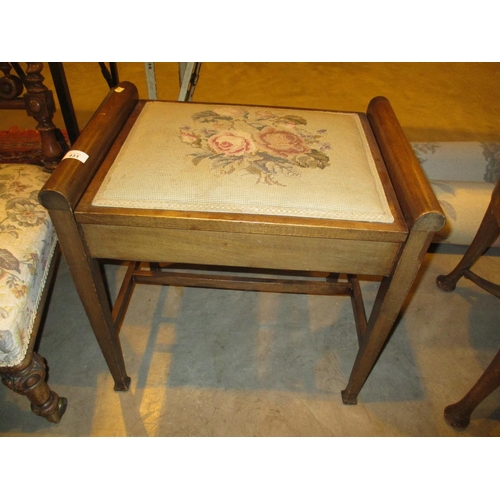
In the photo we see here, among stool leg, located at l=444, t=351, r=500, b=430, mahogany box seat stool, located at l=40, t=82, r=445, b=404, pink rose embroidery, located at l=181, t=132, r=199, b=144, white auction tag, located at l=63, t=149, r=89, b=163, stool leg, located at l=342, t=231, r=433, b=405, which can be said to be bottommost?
stool leg, located at l=444, t=351, r=500, b=430

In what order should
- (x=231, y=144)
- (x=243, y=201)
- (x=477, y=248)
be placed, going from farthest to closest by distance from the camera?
(x=477, y=248) < (x=231, y=144) < (x=243, y=201)

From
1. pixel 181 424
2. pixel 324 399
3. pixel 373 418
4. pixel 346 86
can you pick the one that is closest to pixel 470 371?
pixel 373 418

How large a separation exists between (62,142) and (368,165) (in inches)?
38.2

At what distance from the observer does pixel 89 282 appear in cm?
81

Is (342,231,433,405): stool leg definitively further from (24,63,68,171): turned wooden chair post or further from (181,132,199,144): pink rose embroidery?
(24,63,68,171): turned wooden chair post

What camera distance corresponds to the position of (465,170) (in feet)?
5.04

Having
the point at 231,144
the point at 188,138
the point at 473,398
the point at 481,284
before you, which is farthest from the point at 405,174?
the point at 481,284

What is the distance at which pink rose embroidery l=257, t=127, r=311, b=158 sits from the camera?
0.84 m

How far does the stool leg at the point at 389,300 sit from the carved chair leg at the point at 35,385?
2.56 ft

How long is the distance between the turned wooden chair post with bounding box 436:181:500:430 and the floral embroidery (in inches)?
22.3

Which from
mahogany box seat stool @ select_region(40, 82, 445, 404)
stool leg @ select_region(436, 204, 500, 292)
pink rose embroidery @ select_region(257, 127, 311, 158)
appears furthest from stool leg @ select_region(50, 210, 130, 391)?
stool leg @ select_region(436, 204, 500, 292)

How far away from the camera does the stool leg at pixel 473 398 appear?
907 millimetres

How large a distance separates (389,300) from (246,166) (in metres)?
0.41

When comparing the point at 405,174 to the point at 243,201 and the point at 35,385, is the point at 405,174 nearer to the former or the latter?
the point at 243,201
